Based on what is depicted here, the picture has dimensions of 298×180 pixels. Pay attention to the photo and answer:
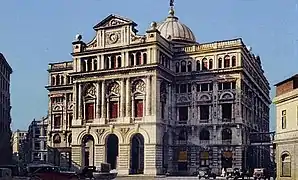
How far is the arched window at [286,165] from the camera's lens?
4275 cm

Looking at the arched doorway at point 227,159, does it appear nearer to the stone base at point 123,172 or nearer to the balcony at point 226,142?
the balcony at point 226,142

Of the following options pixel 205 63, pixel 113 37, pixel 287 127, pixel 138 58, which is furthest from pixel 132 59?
pixel 287 127

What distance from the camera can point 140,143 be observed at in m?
78.0

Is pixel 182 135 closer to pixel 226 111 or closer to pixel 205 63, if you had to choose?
pixel 226 111

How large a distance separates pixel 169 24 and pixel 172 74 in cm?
1559

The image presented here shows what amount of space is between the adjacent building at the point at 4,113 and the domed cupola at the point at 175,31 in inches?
1078

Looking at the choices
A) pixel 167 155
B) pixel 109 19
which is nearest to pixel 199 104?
pixel 167 155

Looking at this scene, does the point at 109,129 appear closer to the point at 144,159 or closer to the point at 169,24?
the point at 144,159

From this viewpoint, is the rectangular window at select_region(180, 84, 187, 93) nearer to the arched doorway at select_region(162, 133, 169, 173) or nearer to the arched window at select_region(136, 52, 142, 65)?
the arched doorway at select_region(162, 133, 169, 173)

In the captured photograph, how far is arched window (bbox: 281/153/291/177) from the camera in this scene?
42750mm

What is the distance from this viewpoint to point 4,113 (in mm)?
87438

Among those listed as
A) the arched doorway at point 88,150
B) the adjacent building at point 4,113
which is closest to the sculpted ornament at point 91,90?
the arched doorway at point 88,150

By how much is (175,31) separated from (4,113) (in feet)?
105

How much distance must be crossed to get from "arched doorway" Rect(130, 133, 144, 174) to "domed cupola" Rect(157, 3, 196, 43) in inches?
750
